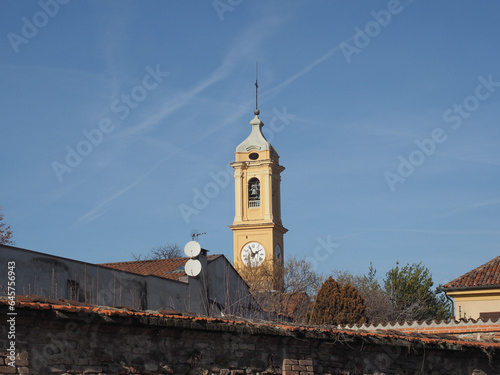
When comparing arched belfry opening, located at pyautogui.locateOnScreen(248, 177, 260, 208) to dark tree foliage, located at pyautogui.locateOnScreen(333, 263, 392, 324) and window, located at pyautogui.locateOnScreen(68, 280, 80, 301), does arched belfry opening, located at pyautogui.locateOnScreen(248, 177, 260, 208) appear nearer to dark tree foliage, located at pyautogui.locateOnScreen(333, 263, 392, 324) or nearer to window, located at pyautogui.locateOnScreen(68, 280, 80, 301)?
dark tree foliage, located at pyautogui.locateOnScreen(333, 263, 392, 324)

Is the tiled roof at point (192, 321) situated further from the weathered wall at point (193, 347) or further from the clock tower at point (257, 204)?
the clock tower at point (257, 204)

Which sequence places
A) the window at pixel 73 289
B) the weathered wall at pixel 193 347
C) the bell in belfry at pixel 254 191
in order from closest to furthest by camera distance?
the weathered wall at pixel 193 347 → the window at pixel 73 289 → the bell in belfry at pixel 254 191

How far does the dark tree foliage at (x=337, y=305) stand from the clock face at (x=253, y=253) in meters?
30.5

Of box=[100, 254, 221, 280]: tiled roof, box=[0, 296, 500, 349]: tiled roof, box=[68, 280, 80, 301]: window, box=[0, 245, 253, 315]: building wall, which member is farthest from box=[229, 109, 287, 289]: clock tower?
box=[0, 296, 500, 349]: tiled roof

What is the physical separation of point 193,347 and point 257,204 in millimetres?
57223

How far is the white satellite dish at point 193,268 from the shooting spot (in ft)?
81.6

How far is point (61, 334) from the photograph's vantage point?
8.27m

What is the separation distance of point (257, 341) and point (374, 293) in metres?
40.7

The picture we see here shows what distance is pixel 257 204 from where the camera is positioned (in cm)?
6669

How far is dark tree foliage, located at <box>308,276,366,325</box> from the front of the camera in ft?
103

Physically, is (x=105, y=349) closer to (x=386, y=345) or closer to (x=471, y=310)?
(x=386, y=345)

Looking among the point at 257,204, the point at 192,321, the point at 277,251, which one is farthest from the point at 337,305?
the point at 257,204

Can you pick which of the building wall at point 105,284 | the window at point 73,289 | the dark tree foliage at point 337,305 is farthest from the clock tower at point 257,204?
the window at point 73,289

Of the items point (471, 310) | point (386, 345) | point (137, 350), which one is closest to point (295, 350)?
point (386, 345)
